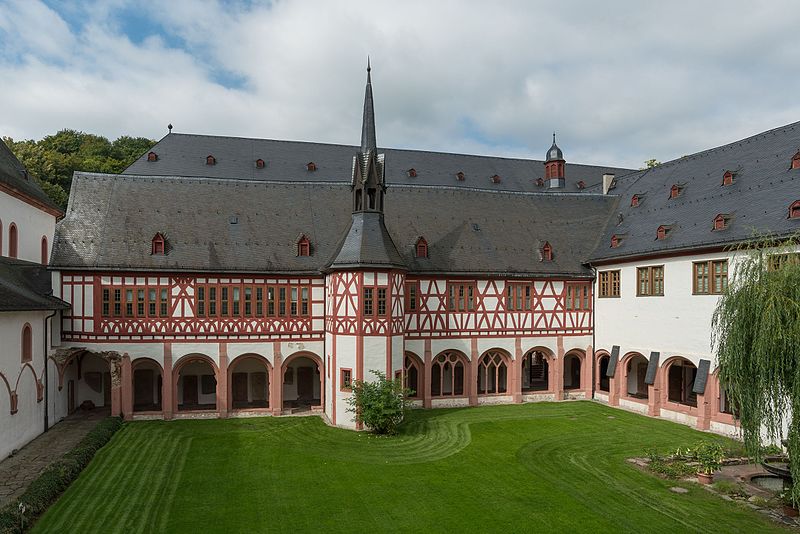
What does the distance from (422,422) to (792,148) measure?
Result: 18090 millimetres

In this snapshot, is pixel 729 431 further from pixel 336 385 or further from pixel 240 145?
pixel 240 145

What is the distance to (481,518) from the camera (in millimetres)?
14469

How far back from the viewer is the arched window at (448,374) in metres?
28.8

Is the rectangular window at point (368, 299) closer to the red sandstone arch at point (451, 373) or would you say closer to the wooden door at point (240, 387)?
the red sandstone arch at point (451, 373)

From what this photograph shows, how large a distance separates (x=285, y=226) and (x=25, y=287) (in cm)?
1067

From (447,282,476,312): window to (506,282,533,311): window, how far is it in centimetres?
185

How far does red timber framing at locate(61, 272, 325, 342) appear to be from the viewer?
25.0 m

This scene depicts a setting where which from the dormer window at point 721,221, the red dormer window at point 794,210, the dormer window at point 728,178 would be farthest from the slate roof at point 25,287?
the dormer window at point 728,178

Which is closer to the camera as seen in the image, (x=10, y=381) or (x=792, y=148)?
(x=10, y=381)

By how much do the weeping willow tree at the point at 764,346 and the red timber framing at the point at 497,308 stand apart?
555 inches

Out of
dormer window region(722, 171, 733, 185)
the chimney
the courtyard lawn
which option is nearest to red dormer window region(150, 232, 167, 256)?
the courtyard lawn

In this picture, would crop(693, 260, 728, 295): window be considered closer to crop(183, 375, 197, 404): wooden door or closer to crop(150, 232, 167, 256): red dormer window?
crop(150, 232, 167, 256): red dormer window

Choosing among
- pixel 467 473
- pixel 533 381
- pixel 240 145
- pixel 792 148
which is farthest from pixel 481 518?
pixel 240 145

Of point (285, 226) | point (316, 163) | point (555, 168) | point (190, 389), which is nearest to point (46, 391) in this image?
point (190, 389)
